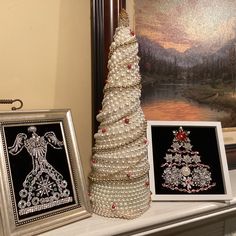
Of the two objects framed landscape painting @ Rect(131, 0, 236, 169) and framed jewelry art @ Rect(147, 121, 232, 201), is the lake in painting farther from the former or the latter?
framed jewelry art @ Rect(147, 121, 232, 201)

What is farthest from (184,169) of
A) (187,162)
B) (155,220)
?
(155,220)

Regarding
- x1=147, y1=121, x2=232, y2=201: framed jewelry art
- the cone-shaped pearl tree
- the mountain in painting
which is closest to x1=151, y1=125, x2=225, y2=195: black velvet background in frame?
x1=147, y1=121, x2=232, y2=201: framed jewelry art

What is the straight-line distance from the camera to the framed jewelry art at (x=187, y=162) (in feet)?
2.63

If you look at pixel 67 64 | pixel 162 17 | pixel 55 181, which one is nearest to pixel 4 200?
pixel 55 181

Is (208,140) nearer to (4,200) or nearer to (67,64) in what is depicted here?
(67,64)

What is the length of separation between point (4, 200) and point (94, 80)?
367 millimetres

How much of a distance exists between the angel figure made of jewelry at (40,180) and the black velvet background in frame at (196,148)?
257 millimetres

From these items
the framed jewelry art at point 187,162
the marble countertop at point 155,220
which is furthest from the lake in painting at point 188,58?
the marble countertop at point 155,220

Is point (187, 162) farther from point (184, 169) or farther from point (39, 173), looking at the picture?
point (39, 173)

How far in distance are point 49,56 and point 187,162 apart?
0.44 meters

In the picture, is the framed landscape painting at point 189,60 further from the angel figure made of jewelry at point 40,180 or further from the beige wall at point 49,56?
the angel figure made of jewelry at point 40,180

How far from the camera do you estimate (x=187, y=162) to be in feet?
2.74

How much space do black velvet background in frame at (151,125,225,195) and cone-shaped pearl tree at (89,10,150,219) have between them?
0.36ft

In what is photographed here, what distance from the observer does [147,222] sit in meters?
0.68
